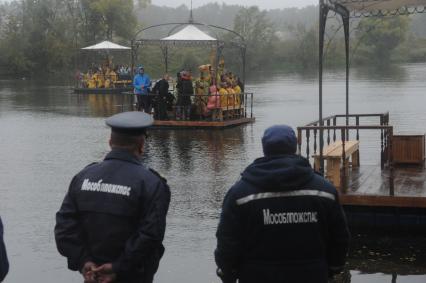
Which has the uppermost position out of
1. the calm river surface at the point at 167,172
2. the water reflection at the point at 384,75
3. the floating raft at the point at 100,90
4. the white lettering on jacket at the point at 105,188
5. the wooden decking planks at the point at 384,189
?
the water reflection at the point at 384,75

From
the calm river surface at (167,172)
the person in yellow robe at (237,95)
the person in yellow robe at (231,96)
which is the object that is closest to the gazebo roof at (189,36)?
the person in yellow robe at (237,95)

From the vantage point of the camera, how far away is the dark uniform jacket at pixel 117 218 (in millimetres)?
4066

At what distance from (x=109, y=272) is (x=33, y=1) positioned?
3345 inches

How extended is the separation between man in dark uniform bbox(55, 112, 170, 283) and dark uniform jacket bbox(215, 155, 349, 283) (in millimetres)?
419

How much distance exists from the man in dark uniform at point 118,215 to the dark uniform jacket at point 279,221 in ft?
1.37

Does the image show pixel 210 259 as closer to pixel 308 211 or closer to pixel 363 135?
pixel 308 211

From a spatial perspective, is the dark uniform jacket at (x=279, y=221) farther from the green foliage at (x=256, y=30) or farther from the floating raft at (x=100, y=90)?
the green foliage at (x=256, y=30)

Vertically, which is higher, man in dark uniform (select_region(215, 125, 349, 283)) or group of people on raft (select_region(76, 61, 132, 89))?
group of people on raft (select_region(76, 61, 132, 89))

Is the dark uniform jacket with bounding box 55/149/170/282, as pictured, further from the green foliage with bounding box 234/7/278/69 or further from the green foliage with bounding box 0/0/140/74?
the green foliage with bounding box 234/7/278/69

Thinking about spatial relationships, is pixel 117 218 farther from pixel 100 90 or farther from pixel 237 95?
pixel 100 90

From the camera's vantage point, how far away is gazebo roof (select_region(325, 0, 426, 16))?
11.5 m

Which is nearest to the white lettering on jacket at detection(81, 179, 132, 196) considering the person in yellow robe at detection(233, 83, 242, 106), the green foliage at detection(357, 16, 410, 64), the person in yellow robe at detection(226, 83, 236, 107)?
the person in yellow robe at detection(226, 83, 236, 107)

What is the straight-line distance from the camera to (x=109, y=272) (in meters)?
4.09

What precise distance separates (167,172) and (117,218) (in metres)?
9.47
